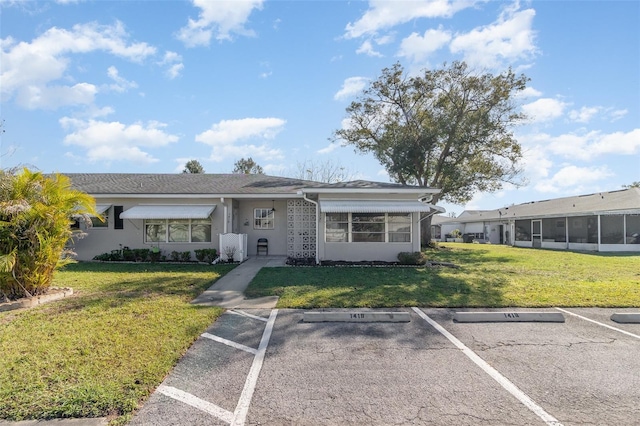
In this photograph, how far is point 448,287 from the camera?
1004 centimetres

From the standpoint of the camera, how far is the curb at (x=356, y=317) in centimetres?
678

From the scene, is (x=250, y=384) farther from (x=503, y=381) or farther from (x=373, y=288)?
(x=373, y=288)

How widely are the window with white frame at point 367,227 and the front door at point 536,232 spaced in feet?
64.8

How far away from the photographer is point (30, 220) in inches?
314

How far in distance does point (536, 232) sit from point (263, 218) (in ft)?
78.6

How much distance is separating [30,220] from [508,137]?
87.1 feet

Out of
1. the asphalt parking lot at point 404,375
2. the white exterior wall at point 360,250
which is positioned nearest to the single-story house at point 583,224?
the white exterior wall at point 360,250

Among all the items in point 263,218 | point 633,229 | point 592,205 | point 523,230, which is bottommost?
point 523,230

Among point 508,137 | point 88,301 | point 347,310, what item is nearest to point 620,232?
point 508,137

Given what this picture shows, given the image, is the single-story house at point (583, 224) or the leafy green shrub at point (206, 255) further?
the single-story house at point (583, 224)

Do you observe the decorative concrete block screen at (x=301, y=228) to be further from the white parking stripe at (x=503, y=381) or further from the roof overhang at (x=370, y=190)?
the white parking stripe at (x=503, y=381)

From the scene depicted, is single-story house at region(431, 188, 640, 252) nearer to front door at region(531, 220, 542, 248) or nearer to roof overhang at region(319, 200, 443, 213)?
front door at region(531, 220, 542, 248)

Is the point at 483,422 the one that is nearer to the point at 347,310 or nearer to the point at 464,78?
the point at 347,310

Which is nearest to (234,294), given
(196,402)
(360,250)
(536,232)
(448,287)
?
(196,402)
